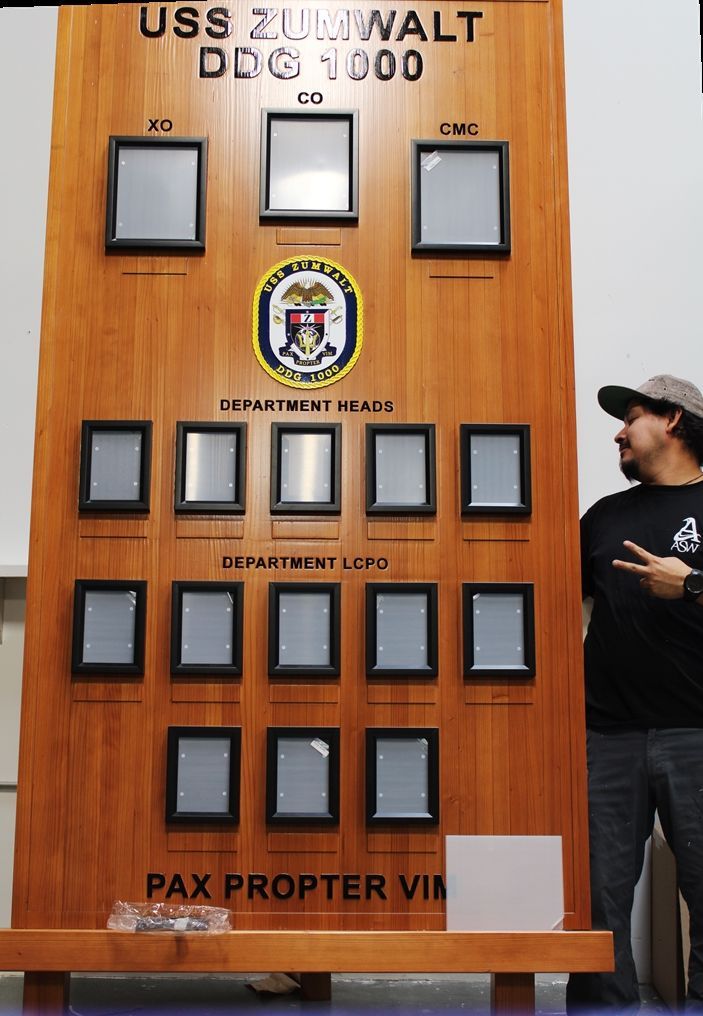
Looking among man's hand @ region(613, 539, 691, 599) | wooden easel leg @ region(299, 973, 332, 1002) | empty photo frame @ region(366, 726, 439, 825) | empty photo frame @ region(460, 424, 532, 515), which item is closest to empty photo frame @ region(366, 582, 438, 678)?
Answer: empty photo frame @ region(366, 726, 439, 825)

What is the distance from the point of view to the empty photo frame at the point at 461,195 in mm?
2861

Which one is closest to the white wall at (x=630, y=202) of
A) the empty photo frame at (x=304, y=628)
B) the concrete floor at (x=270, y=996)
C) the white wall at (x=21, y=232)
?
the empty photo frame at (x=304, y=628)

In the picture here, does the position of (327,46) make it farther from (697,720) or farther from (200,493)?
(697,720)

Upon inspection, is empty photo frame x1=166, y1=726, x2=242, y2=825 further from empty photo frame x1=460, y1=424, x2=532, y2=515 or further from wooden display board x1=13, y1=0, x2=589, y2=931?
empty photo frame x1=460, y1=424, x2=532, y2=515

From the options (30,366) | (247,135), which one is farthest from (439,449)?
(30,366)

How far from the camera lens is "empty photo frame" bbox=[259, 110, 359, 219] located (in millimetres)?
2867

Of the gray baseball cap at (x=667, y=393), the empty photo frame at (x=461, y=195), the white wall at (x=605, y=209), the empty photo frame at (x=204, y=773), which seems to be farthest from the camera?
the white wall at (x=605, y=209)

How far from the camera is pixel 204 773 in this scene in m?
2.66

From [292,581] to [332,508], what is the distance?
0.23 metres

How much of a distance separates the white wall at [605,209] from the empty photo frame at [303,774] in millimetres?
2002

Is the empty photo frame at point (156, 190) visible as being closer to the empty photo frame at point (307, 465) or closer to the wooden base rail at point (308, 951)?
the empty photo frame at point (307, 465)

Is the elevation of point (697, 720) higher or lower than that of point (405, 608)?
lower

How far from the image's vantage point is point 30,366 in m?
4.42

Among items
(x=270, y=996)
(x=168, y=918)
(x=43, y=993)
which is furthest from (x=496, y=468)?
(x=270, y=996)
